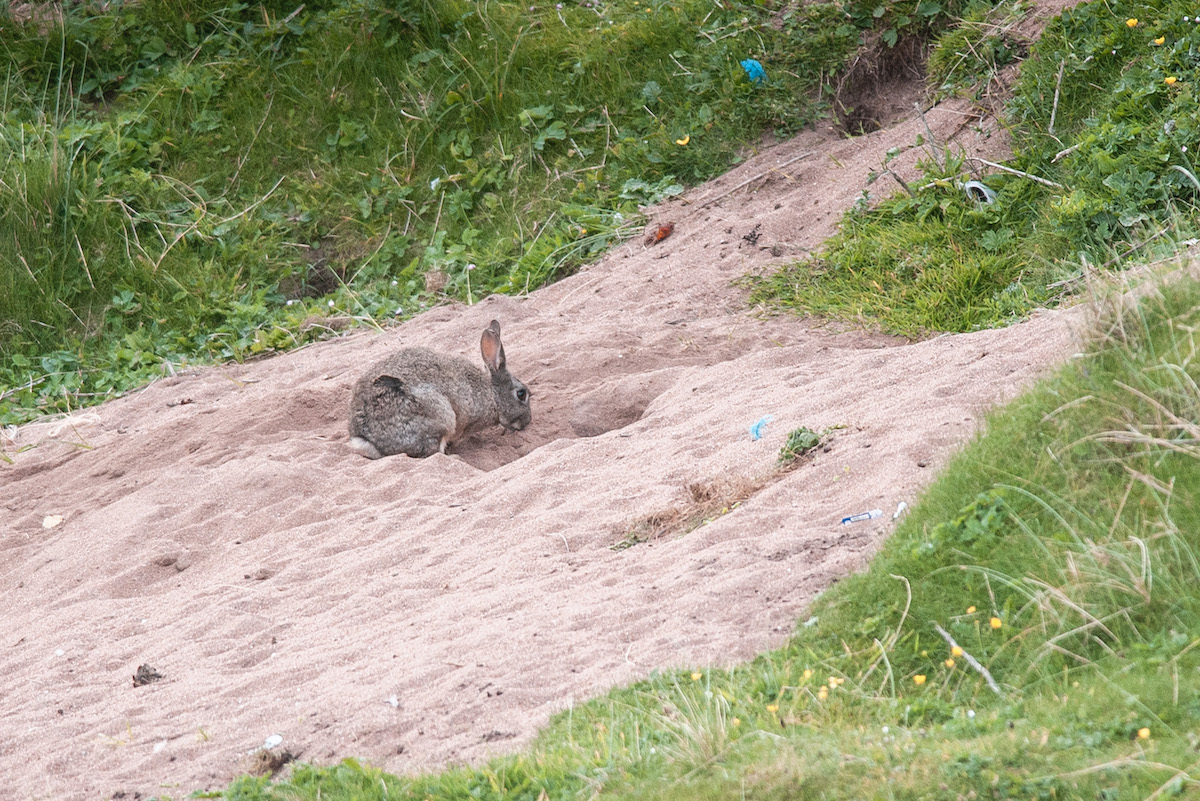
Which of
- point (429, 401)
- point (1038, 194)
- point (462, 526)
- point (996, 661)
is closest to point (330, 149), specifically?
point (429, 401)

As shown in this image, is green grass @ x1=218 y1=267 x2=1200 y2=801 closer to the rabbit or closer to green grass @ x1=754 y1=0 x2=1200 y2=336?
green grass @ x1=754 y1=0 x2=1200 y2=336

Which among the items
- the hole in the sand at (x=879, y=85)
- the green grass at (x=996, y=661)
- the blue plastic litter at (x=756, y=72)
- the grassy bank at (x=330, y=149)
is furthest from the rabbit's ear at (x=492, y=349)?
the green grass at (x=996, y=661)

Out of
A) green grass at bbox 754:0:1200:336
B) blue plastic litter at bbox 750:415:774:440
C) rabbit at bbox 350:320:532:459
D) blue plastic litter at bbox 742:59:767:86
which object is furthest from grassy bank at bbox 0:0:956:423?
blue plastic litter at bbox 750:415:774:440

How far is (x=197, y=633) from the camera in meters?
5.38

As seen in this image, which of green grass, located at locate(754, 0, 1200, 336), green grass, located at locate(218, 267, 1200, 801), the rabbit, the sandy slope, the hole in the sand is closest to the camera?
green grass, located at locate(218, 267, 1200, 801)

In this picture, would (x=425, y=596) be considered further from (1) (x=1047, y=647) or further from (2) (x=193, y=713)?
(1) (x=1047, y=647)

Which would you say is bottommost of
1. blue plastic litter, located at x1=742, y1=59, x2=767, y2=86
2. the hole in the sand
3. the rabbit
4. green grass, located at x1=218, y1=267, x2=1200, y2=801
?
green grass, located at x1=218, y1=267, x2=1200, y2=801

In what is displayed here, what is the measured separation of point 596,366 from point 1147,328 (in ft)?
16.2

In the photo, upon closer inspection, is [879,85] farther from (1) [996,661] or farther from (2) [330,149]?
(1) [996,661]

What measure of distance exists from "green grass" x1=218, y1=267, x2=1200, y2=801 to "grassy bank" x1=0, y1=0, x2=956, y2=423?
22.3ft

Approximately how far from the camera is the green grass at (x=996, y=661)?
3018mm

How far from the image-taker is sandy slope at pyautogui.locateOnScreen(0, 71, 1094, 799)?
14.0 feet

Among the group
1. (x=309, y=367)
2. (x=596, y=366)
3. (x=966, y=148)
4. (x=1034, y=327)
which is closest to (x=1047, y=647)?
(x=1034, y=327)

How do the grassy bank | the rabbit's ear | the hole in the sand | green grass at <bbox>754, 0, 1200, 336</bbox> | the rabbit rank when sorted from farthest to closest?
the grassy bank
the hole in the sand
the rabbit's ear
the rabbit
green grass at <bbox>754, 0, 1200, 336</bbox>
